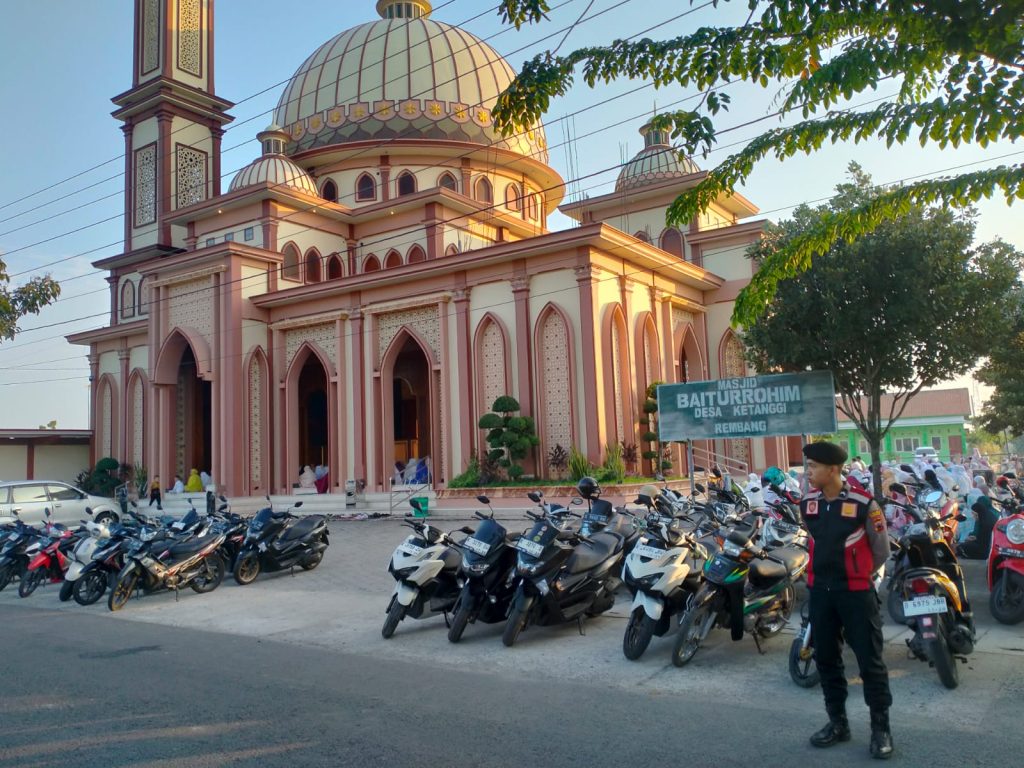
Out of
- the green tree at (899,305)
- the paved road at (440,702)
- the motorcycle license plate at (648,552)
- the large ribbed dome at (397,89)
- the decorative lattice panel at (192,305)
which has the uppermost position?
the large ribbed dome at (397,89)

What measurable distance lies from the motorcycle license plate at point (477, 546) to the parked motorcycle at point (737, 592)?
5.68 ft

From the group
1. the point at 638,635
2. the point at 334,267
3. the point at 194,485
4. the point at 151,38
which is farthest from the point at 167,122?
the point at 638,635

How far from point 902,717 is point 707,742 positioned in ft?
3.73

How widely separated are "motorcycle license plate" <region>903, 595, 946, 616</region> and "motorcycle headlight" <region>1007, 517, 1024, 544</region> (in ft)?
6.33

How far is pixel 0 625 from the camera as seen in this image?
8.52 metres

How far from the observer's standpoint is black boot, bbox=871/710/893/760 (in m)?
3.89

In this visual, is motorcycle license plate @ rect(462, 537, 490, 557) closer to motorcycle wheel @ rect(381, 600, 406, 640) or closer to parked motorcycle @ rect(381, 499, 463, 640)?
parked motorcycle @ rect(381, 499, 463, 640)

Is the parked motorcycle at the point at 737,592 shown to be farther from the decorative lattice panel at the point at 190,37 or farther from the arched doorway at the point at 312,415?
the decorative lattice panel at the point at 190,37

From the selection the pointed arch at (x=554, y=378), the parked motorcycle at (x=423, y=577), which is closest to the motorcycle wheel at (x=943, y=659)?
the parked motorcycle at (x=423, y=577)

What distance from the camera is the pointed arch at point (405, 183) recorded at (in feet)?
94.0

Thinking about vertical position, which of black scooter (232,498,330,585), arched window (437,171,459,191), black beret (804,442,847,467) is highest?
arched window (437,171,459,191)

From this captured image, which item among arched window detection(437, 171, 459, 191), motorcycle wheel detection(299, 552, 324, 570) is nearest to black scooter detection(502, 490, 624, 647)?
motorcycle wheel detection(299, 552, 324, 570)

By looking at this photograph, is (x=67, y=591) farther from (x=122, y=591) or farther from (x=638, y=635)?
(x=638, y=635)

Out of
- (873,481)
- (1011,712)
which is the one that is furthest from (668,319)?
(1011,712)
